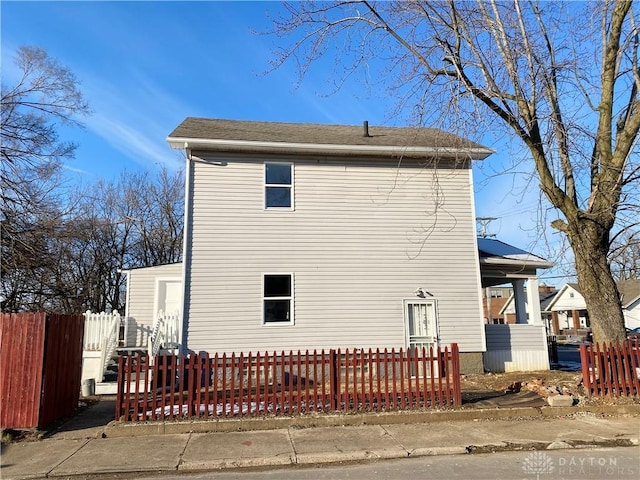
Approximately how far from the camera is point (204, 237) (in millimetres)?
12164

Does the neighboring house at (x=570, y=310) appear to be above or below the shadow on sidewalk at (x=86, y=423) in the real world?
above

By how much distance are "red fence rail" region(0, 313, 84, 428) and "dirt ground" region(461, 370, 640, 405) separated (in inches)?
294

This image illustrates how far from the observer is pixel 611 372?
8453mm

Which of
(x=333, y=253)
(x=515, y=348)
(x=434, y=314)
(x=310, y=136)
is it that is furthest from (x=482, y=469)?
(x=310, y=136)

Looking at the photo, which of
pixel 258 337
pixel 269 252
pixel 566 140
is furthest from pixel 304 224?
pixel 566 140

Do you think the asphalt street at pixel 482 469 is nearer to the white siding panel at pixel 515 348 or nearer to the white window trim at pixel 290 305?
the white window trim at pixel 290 305

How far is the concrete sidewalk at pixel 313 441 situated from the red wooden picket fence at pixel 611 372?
0.44 meters

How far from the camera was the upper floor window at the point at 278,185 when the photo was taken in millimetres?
12812

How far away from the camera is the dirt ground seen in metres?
8.28

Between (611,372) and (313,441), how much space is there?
19.3ft

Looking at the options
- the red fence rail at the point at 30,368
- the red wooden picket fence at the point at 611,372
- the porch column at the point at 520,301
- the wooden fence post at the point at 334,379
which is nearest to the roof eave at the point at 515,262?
the porch column at the point at 520,301

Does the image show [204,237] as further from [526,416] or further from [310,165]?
[526,416]

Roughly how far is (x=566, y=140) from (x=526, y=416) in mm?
5353

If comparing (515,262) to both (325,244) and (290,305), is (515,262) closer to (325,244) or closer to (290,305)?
(325,244)
